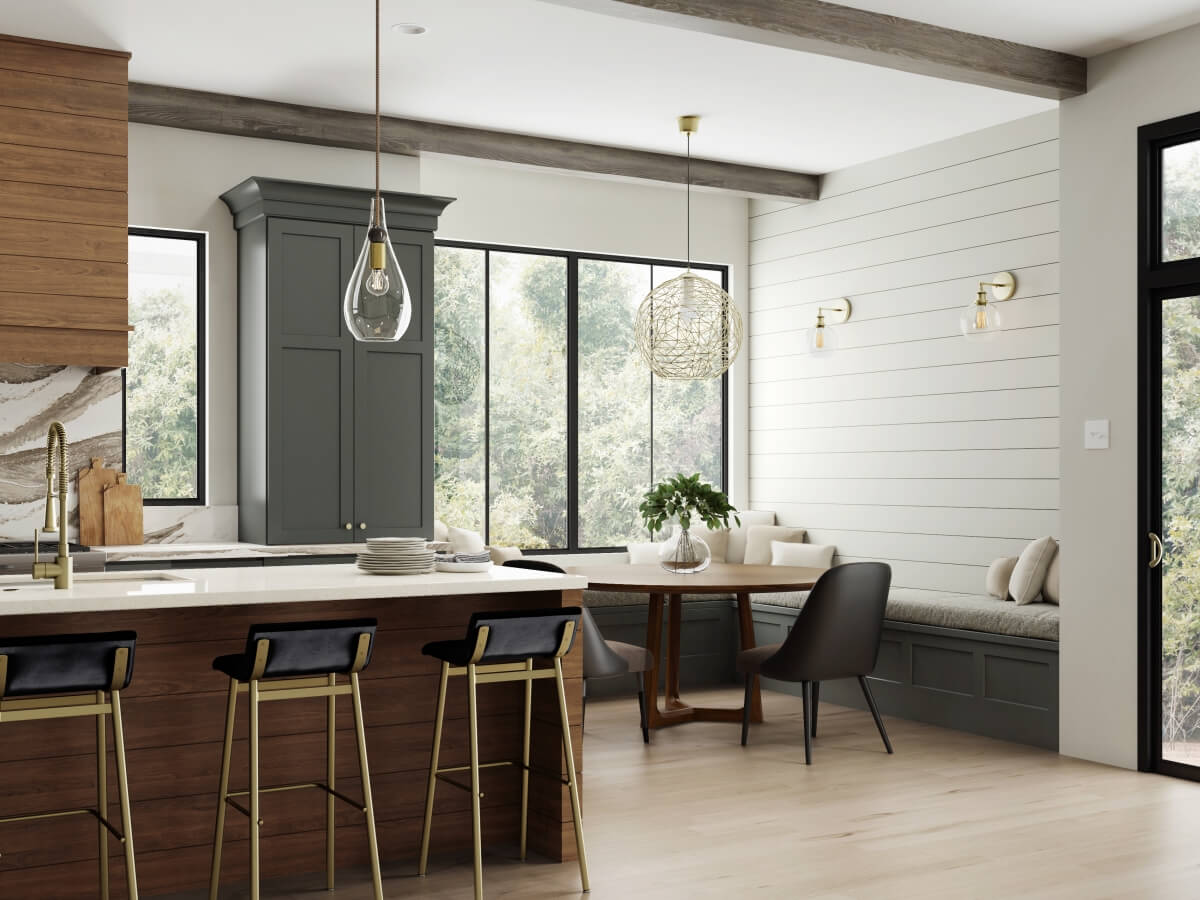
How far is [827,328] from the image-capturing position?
7637mm

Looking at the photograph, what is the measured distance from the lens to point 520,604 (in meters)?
4.09

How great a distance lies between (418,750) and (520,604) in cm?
56

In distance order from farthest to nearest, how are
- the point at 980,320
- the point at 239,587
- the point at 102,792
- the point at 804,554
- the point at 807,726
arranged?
the point at 804,554
the point at 980,320
the point at 807,726
the point at 239,587
the point at 102,792

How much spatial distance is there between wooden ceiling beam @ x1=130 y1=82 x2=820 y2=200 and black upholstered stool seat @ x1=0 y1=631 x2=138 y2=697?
354 cm

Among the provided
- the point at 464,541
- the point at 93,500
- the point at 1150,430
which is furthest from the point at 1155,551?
the point at 93,500

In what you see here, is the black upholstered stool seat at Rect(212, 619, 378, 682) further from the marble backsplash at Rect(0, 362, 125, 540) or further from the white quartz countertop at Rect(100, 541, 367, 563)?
the marble backsplash at Rect(0, 362, 125, 540)

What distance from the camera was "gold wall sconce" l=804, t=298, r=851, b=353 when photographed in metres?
7.52

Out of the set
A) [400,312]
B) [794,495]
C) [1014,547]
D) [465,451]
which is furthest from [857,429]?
A: [400,312]

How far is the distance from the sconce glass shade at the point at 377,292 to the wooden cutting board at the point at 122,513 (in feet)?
8.48

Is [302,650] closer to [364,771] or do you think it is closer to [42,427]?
[364,771]

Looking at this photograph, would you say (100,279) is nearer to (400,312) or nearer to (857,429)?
(400,312)

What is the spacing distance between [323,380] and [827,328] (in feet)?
10.3

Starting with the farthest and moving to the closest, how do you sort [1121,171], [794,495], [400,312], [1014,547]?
1. [794,495]
2. [1014,547]
3. [1121,171]
4. [400,312]

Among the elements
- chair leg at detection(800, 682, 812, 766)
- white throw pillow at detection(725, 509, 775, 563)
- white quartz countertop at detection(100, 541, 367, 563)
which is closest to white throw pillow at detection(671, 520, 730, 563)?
white throw pillow at detection(725, 509, 775, 563)
